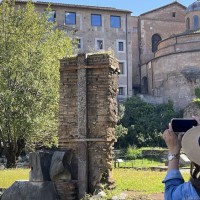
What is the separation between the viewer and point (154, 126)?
37.2m

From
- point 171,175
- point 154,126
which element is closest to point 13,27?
point 171,175

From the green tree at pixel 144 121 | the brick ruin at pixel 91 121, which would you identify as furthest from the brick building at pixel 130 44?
the brick ruin at pixel 91 121

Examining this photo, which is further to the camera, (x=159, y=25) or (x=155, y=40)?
(x=155, y=40)

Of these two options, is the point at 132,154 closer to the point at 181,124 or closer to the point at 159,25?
the point at 159,25

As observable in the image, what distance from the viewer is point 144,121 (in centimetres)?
3750

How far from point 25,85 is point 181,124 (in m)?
16.1

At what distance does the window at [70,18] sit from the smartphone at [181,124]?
1651 inches

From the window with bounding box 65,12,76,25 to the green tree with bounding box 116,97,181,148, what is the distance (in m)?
10.3

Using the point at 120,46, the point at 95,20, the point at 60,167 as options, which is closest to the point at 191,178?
the point at 60,167

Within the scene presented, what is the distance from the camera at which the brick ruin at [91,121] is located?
8.26 metres

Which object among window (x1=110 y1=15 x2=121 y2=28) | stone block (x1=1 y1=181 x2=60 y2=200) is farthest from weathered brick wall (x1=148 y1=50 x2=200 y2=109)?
stone block (x1=1 y1=181 x2=60 y2=200)

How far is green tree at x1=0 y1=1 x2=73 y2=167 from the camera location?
18438 mm

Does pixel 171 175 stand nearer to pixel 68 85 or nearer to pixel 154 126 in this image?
pixel 68 85

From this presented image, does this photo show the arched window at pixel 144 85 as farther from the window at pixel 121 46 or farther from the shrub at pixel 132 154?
the shrub at pixel 132 154
